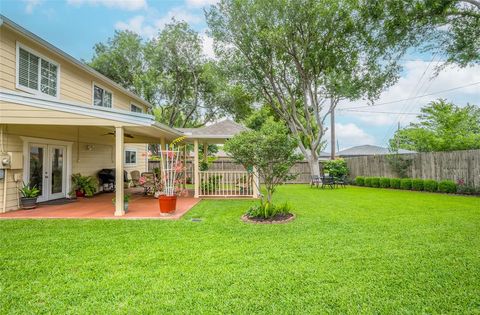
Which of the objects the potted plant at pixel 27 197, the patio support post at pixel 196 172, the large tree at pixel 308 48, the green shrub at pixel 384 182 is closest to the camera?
the potted plant at pixel 27 197

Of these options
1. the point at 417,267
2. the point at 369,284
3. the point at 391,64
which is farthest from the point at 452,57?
the point at 369,284

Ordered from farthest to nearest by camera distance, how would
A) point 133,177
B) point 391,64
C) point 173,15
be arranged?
point 173,15 < point 133,177 < point 391,64

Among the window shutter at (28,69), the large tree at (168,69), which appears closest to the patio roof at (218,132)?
the window shutter at (28,69)

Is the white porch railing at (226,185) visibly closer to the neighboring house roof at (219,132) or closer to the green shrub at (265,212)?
the neighboring house roof at (219,132)

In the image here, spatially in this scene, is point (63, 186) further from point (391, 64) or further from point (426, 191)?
point (391, 64)

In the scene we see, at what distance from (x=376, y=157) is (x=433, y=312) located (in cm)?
1405

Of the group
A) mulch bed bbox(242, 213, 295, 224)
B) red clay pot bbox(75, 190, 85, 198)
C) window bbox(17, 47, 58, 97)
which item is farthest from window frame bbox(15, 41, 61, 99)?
mulch bed bbox(242, 213, 295, 224)

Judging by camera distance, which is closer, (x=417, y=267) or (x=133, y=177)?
(x=417, y=267)

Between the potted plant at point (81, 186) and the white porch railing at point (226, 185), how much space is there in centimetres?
424

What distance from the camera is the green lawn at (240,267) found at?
2580 millimetres

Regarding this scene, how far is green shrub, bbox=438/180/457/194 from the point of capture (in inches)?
412

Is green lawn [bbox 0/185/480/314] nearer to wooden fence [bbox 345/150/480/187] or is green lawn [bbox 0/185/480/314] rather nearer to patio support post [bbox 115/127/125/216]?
patio support post [bbox 115/127/125/216]

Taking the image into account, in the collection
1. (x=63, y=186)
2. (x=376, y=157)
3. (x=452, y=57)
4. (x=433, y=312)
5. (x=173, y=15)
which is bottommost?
(x=433, y=312)

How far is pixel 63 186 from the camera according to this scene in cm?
956
